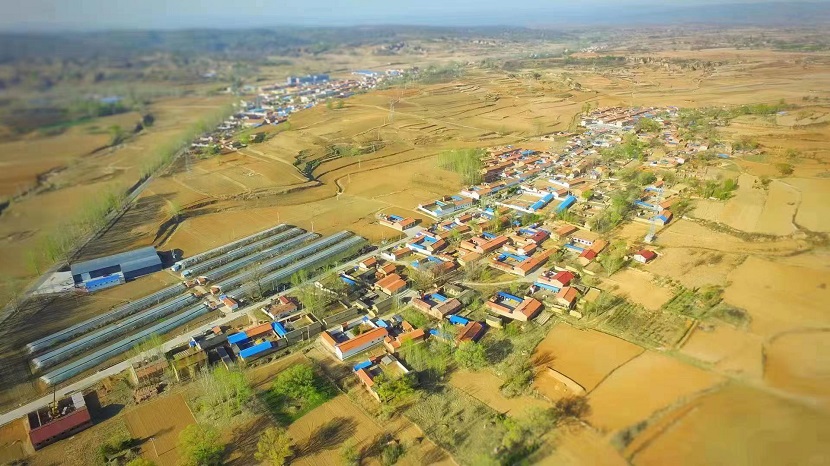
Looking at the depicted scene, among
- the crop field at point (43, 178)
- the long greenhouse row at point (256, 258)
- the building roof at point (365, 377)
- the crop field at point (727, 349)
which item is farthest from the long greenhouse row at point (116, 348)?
the crop field at point (727, 349)

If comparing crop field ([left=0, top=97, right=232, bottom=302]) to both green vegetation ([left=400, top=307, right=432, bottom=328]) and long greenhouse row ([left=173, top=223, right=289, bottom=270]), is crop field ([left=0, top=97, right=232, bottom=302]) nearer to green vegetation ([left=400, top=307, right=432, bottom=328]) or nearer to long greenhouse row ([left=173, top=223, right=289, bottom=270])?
long greenhouse row ([left=173, top=223, right=289, bottom=270])

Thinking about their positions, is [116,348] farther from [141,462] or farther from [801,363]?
[801,363]

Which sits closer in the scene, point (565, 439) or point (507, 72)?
point (565, 439)

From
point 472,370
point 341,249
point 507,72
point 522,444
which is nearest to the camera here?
point 522,444

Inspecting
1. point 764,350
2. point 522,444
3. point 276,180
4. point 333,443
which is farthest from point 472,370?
point 276,180

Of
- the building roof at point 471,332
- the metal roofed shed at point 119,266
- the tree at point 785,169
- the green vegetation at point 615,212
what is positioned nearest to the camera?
the building roof at point 471,332

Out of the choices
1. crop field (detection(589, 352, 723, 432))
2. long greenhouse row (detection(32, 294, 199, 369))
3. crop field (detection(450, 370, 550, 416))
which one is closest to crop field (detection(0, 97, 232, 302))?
long greenhouse row (detection(32, 294, 199, 369))

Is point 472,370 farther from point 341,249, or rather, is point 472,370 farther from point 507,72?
Result: point 507,72

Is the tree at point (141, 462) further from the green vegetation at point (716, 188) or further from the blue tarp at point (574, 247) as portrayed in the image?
the green vegetation at point (716, 188)
